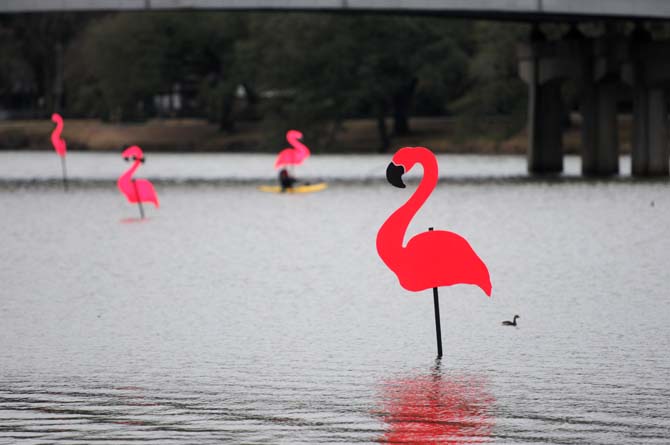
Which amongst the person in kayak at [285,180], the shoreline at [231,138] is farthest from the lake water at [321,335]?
the shoreline at [231,138]

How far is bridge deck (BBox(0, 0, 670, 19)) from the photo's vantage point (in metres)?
39.9

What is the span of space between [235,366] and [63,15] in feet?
298

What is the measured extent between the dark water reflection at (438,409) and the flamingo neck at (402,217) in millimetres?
1009

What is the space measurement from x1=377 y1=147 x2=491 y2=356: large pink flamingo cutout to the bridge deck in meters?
27.4

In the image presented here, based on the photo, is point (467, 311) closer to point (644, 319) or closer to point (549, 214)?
point (644, 319)

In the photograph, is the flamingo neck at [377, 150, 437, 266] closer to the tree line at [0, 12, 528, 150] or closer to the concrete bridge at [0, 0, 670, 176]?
the concrete bridge at [0, 0, 670, 176]

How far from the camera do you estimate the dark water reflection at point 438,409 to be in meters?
9.68

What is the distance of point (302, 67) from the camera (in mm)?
79188

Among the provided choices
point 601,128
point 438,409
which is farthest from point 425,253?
point 601,128

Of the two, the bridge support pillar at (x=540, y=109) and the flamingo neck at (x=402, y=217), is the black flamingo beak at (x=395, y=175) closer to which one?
the flamingo neck at (x=402, y=217)

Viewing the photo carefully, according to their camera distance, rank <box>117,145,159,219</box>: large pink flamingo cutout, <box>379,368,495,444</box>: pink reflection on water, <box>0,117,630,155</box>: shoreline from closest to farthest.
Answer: <box>379,368,495,444</box>: pink reflection on water → <box>117,145,159,219</box>: large pink flamingo cutout → <box>0,117,630,155</box>: shoreline

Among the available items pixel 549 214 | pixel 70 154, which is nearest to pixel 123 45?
pixel 70 154

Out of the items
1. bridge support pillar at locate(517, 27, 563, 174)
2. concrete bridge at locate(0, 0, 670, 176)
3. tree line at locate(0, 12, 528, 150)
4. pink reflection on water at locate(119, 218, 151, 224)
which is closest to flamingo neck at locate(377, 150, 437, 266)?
pink reflection on water at locate(119, 218, 151, 224)

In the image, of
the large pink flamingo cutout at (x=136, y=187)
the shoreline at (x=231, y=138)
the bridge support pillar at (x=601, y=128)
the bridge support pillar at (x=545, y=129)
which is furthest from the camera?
the shoreline at (x=231, y=138)
